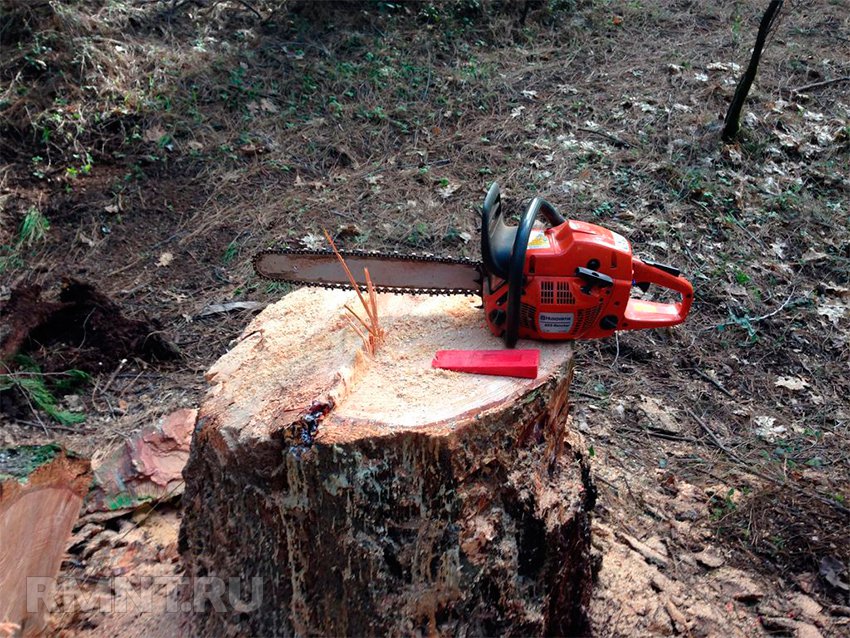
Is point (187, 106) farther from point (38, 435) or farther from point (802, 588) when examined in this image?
point (802, 588)

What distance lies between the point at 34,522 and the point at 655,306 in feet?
7.12

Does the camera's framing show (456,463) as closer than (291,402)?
Yes

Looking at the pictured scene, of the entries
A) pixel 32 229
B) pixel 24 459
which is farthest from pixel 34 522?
pixel 32 229

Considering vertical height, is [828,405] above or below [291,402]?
below

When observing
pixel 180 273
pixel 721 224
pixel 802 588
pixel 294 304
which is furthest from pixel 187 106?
pixel 802 588

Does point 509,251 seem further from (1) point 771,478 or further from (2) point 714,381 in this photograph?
(2) point 714,381

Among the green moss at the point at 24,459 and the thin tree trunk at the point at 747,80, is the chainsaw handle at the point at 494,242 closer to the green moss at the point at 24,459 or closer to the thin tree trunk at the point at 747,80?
the green moss at the point at 24,459

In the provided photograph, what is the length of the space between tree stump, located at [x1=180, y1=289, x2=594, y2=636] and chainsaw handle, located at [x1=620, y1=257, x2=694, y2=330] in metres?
0.30

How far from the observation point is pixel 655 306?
2332 mm

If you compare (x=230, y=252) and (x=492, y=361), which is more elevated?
(x=492, y=361)

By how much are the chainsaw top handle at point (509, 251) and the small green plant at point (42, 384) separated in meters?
2.52

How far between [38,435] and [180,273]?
1566mm

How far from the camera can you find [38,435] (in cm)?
335

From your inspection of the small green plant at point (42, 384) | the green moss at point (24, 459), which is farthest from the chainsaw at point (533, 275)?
the small green plant at point (42, 384)
